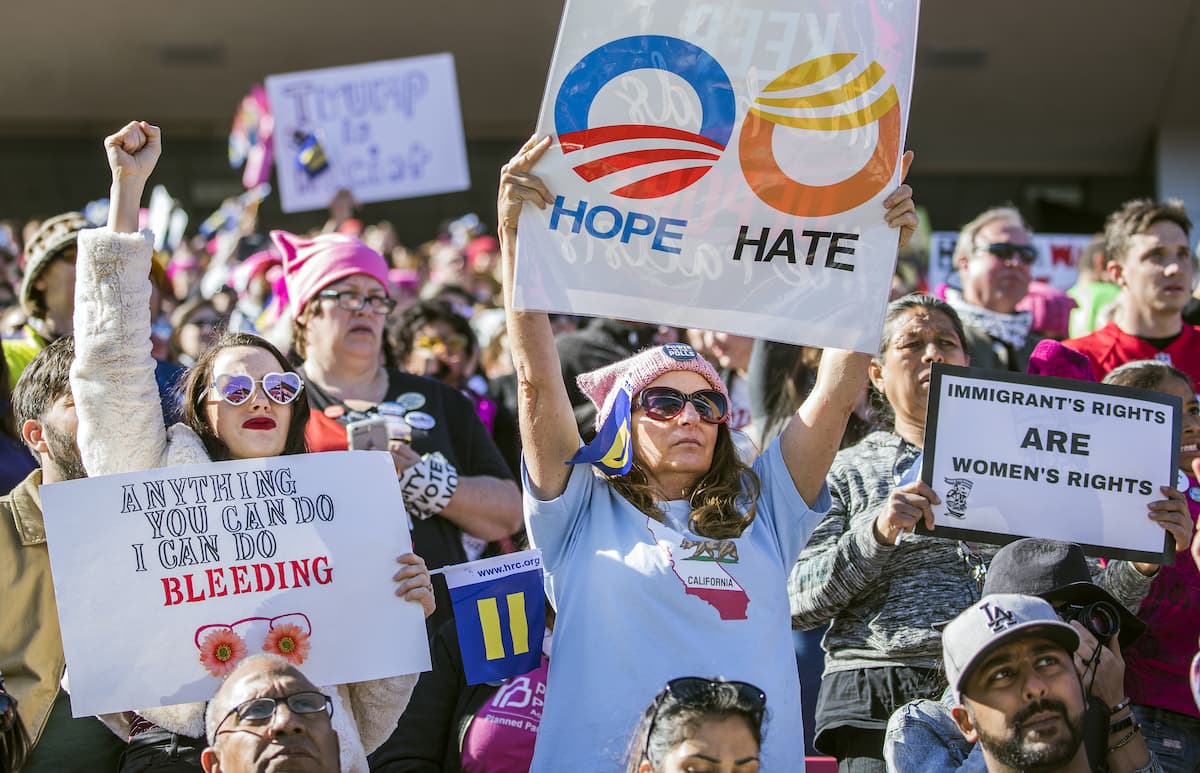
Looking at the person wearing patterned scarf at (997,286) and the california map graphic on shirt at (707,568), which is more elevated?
the person wearing patterned scarf at (997,286)

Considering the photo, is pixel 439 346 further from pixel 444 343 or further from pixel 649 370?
pixel 649 370

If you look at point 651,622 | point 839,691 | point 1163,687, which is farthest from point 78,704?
point 1163,687

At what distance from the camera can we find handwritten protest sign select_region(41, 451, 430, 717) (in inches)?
134

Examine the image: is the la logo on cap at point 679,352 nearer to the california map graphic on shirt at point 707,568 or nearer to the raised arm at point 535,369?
the raised arm at point 535,369

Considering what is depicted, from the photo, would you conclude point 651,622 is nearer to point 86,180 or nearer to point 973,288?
point 973,288

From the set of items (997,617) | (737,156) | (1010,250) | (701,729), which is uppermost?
(1010,250)

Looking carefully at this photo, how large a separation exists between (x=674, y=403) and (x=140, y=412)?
51.2 inches

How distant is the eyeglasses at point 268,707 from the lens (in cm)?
312

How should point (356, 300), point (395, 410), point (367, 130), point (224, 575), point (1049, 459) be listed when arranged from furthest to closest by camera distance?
1. point (367, 130)
2. point (356, 300)
3. point (395, 410)
4. point (1049, 459)
5. point (224, 575)

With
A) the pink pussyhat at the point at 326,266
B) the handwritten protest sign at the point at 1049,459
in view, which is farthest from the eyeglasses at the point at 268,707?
the pink pussyhat at the point at 326,266

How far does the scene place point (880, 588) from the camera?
4.05 metres

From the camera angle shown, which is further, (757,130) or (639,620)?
(757,130)

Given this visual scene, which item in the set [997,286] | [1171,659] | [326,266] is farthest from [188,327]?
[1171,659]

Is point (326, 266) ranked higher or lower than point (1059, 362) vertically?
higher
